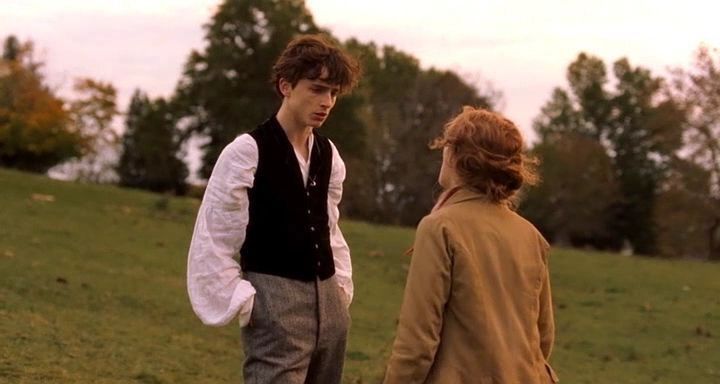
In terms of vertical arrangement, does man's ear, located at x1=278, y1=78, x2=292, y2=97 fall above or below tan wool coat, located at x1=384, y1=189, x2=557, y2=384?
above

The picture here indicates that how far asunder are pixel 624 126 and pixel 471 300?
211 ft

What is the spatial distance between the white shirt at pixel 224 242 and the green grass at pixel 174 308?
3.60m

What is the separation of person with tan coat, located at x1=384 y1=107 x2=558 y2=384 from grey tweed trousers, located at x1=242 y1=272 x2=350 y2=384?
489mm

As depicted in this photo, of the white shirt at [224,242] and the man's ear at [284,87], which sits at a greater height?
the man's ear at [284,87]

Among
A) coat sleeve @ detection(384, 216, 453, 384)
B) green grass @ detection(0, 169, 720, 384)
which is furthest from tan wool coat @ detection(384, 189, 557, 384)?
green grass @ detection(0, 169, 720, 384)

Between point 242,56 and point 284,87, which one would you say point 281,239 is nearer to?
point 284,87

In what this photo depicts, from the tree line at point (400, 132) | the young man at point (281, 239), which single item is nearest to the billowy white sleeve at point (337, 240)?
the young man at point (281, 239)

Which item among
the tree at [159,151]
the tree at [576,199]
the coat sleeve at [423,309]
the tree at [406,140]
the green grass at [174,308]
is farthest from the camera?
the tree at [576,199]

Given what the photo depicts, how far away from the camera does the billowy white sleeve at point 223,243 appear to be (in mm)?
3865

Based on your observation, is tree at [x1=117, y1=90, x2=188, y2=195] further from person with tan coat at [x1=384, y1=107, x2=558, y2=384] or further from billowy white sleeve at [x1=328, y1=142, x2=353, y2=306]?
person with tan coat at [x1=384, y1=107, x2=558, y2=384]

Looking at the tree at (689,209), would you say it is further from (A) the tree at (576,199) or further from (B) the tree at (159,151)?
(B) the tree at (159,151)

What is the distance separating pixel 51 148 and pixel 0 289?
40.1m

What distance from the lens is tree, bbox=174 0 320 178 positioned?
4541 centimetres

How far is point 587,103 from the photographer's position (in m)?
69.1
